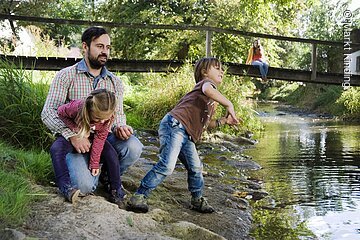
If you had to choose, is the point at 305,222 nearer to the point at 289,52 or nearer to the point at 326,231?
the point at 326,231

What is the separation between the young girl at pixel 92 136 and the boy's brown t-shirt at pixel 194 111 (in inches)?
24.5

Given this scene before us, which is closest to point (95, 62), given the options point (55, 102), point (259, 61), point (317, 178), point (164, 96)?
point (55, 102)

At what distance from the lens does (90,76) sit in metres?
3.96

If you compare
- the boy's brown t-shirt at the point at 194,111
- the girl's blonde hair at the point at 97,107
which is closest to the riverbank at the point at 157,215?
the girl's blonde hair at the point at 97,107

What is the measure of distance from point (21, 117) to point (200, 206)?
2048mm

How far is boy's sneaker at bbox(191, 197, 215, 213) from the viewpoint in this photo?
421cm

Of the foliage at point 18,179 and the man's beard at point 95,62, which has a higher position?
the man's beard at point 95,62

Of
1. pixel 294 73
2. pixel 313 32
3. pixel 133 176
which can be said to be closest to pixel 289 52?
pixel 313 32

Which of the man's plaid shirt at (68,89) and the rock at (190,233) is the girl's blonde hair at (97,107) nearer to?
the man's plaid shirt at (68,89)

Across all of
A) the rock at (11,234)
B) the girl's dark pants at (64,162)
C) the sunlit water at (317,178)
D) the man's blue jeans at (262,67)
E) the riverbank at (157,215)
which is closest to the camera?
the rock at (11,234)

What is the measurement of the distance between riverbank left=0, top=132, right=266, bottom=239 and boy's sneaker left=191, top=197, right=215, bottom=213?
69 millimetres

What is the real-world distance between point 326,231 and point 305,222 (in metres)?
0.28

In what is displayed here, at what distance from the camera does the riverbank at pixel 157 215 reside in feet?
9.87

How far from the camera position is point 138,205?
12.3ft
